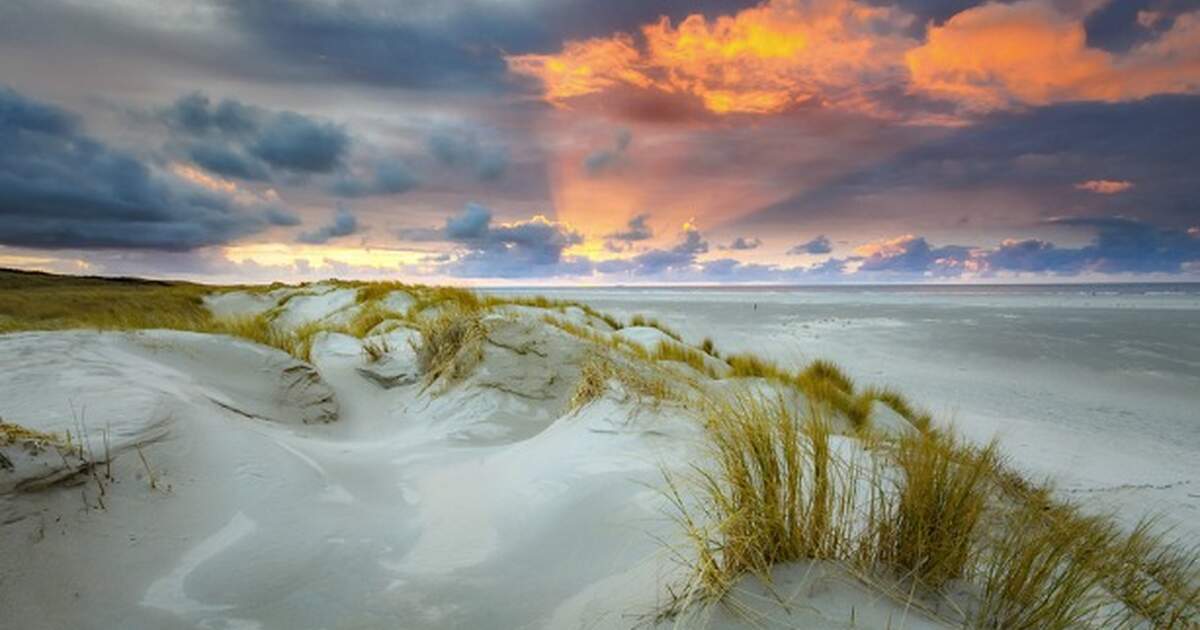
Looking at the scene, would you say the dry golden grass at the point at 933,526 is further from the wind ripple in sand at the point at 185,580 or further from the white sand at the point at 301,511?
the wind ripple in sand at the point at 185,580

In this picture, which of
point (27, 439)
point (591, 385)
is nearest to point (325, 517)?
point (27, 439)

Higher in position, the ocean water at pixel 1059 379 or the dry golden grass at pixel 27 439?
the dry golden grass at pixel 27 439

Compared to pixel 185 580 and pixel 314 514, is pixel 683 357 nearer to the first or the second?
pixel 314 514

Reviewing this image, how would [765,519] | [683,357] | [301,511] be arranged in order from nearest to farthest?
1. [765,519]
2. [301,511]
3. [683,357]

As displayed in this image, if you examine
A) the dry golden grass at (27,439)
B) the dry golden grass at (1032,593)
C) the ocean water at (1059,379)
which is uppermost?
the dry golden grass at (27,439)

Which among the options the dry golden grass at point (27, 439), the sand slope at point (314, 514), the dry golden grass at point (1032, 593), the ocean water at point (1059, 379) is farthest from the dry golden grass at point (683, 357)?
the dry golden grass at point (27, 439)

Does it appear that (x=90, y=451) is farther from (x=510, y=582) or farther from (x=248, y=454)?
(x=510, y=582)

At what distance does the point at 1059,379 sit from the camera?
30.0 feet

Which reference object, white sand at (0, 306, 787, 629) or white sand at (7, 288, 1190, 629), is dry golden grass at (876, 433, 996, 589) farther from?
white sand at (0, 306, 787, 629)

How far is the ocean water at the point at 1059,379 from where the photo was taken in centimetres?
505

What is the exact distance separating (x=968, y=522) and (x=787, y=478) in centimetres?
63

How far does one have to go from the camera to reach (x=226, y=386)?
4789mm

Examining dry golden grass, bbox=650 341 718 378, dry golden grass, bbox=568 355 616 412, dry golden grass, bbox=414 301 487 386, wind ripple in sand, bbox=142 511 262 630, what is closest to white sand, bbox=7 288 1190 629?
wind ripple in sand, bbox=142 511 262 630

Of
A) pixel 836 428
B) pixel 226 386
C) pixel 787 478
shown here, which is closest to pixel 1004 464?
pixel 836 428
